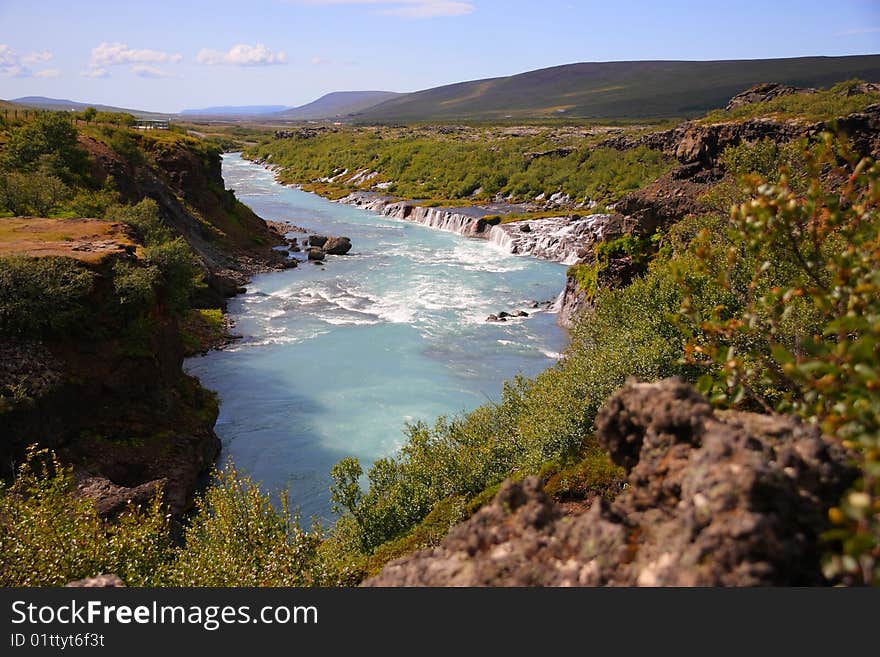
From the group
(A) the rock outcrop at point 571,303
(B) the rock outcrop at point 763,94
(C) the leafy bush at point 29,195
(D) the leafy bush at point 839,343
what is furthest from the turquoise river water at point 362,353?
(B) the rock outcrop at point 763,94

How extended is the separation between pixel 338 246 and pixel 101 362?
144ft

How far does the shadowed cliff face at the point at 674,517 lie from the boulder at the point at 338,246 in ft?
200

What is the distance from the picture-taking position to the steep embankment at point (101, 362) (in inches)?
838

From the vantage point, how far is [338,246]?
67062 millimetres

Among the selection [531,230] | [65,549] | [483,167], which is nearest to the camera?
[65,549]

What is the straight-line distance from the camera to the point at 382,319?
46656mm

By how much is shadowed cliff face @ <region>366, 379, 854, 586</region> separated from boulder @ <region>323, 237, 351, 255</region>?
200 feet

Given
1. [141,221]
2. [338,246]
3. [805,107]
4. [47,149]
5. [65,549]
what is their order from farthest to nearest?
1. [338,246]
2. [47,149]
3. [805,107]
4. [141,221]
5. [65,549]

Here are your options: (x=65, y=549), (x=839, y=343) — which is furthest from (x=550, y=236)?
(x=839, y=343)

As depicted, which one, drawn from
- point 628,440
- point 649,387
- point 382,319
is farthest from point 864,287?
point 382,319

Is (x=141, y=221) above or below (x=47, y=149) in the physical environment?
below

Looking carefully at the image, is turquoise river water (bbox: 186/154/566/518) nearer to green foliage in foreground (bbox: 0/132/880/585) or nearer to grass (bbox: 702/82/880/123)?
green foliage in foreground (bbox: 0/132/880/585)

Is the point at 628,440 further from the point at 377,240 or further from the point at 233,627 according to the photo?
the point at 377,240

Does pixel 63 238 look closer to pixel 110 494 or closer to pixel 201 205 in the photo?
pixel 110 494
